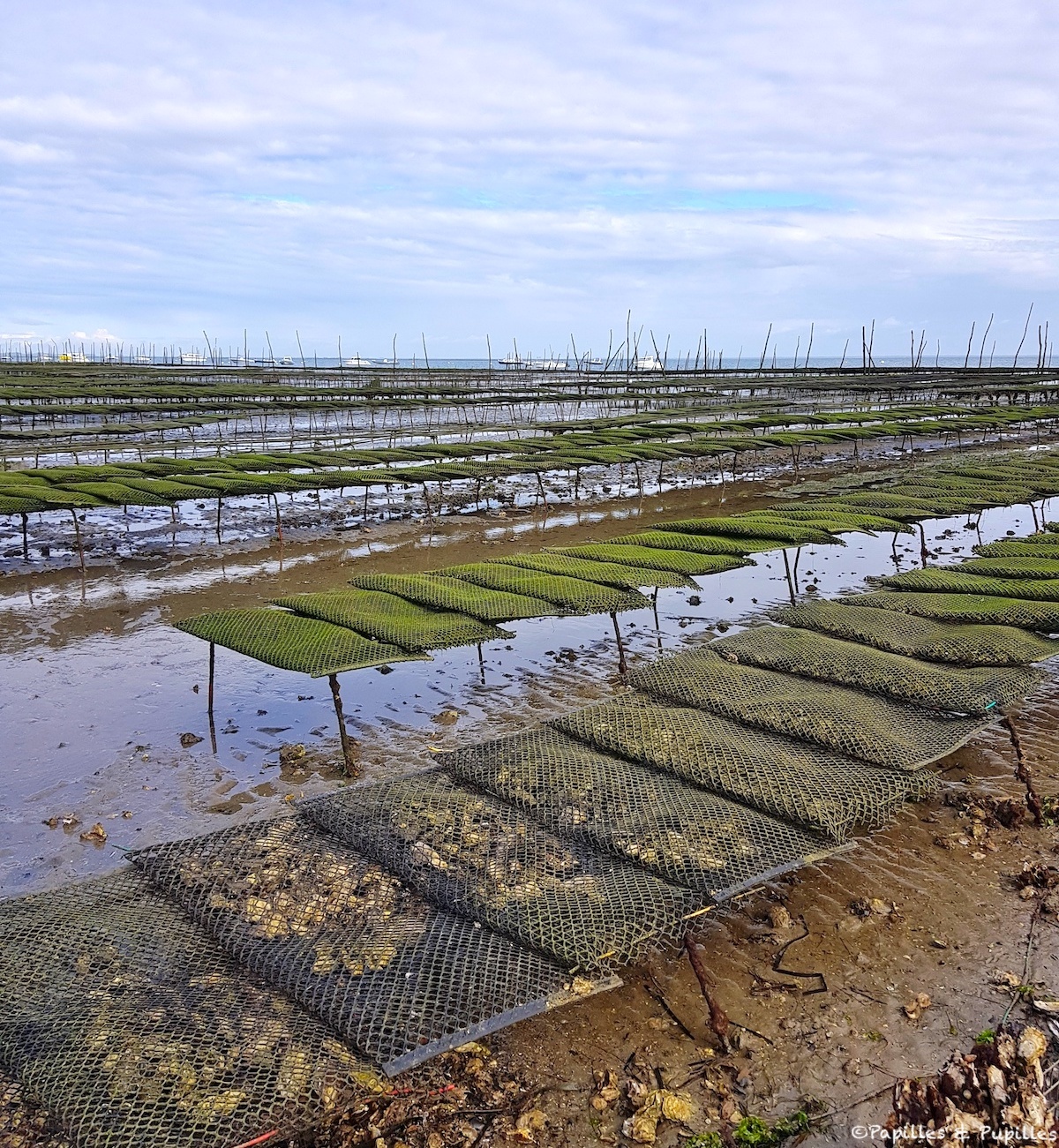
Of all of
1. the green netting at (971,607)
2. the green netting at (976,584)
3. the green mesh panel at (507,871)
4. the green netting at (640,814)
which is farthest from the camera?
the green netting at (976,584)

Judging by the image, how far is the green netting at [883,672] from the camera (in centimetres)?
692

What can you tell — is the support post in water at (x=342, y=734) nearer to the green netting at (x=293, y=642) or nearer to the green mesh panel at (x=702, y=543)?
the green netting at (x=293, y=642)

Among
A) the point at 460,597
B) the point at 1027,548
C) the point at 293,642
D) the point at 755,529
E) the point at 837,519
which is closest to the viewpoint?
the point at 293,642

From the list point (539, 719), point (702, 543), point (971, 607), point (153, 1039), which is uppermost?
point (702, 543)

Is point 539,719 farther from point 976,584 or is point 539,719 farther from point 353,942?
point 976,584

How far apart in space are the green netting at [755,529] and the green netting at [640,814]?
6239 mm

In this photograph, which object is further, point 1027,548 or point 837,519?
point 837,519

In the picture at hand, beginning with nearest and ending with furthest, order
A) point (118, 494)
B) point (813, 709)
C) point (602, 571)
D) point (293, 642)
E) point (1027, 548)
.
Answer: point (813, 709) → point (293, 642) → point (602, 571) → point (1027, 548) → point (118, 494)

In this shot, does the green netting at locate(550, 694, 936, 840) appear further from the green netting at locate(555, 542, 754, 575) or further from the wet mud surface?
the green netting at locate(555, 542, 754, 575)

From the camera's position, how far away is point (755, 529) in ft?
39.0

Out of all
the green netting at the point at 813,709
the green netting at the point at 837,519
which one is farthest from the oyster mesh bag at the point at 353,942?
the green netting at the point at 837,519

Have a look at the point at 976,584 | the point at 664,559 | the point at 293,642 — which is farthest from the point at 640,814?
the point at 976,584

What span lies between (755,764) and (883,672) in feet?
6.91

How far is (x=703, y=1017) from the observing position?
4.54m
